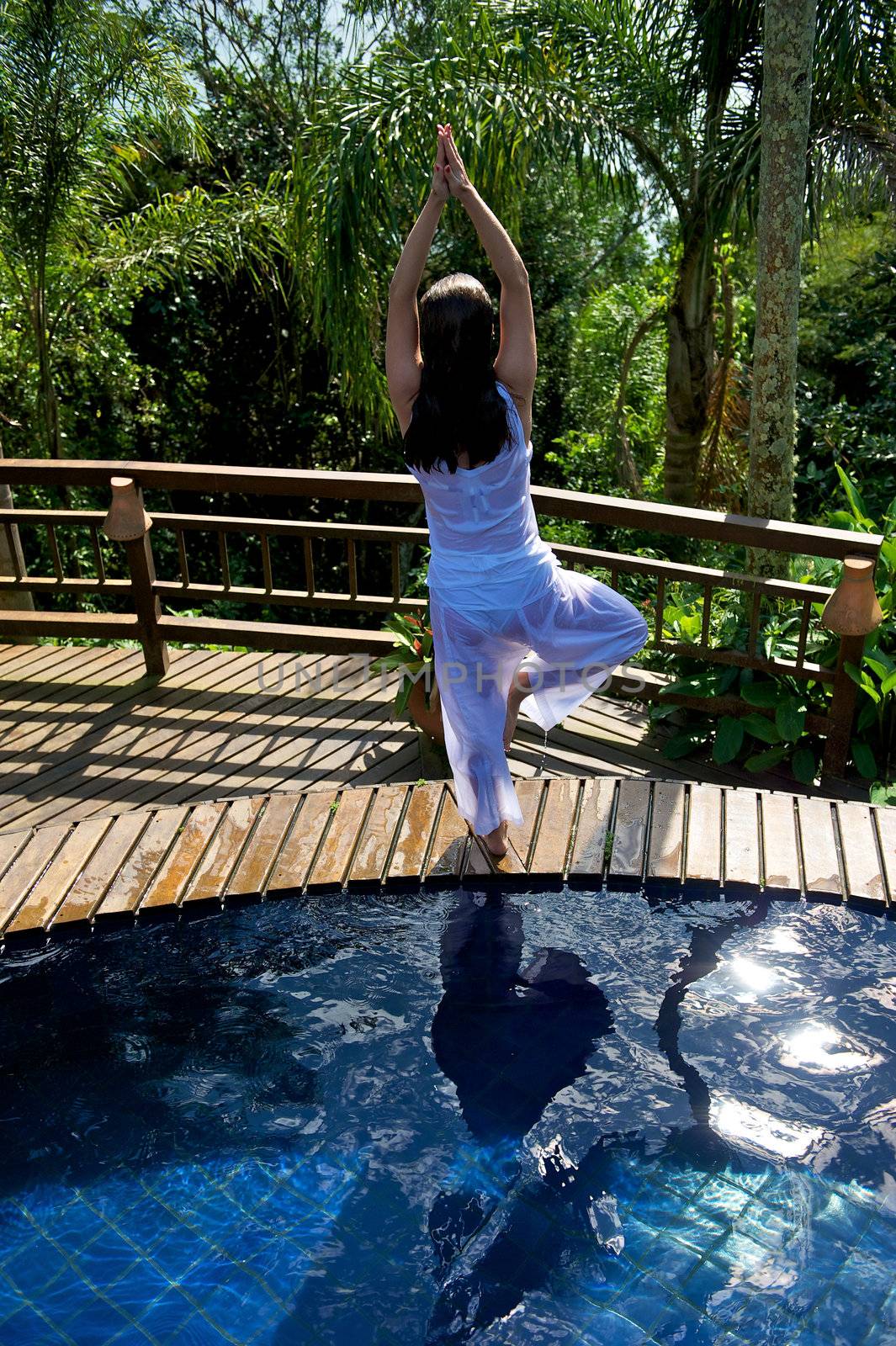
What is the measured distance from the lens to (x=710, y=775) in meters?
3.93

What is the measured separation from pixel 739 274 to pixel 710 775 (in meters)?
9.75

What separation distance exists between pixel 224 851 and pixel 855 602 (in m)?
2.14

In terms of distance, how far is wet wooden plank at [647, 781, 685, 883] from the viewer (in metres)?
3.19

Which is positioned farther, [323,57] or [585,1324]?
[323,57]

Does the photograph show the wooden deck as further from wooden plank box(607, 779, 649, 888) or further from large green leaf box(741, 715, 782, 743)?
wooden plank box(607, 779, 649, 888)

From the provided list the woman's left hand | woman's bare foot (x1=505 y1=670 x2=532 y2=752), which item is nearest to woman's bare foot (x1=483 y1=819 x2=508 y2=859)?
woman's bare foot (x1=505 y1=670 x2=532 y2=752)

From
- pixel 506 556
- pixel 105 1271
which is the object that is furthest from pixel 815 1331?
pixel 506 556

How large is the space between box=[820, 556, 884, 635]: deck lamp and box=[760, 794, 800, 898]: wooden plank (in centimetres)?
58

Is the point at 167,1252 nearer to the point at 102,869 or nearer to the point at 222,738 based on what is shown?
the point at 102,869

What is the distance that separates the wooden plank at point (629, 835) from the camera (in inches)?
126

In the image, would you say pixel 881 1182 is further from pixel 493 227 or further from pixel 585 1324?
pixel 493 227

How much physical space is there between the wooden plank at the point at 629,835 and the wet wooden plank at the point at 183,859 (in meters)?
1.23

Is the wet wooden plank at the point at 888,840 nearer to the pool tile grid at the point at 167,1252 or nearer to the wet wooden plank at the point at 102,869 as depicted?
the pool tile grid at the point at 167,1252

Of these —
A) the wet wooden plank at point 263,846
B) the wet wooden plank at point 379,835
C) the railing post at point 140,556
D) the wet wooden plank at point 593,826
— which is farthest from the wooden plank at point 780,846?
the railing post at point 140,556
